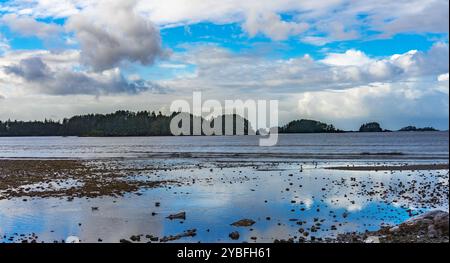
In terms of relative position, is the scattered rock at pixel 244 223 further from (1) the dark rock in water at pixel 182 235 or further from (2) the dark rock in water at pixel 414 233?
(2) the dark rock in water at pixel 414 233

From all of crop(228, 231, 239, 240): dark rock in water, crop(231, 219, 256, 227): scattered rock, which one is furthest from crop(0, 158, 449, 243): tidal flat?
crop(231, 219, 256, 227): scattered rock

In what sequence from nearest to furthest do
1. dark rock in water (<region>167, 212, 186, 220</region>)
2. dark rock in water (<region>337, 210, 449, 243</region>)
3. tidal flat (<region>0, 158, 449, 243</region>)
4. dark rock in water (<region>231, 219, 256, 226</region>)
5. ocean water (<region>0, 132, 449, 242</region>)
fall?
dark rock in water (<region>337, 210, 449, 243</region>)
tidal flat (<region>0, 158, 449, 243</region>)
ocean water (<region>0, 132, 449, 242</region>)
dark rock in water (<region>231, 219, 256, 226</region>)
dark rock in water (<region>167, 212, 186, 220</region>)

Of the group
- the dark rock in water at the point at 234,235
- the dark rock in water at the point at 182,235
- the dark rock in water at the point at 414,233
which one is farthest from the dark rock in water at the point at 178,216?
the dark rock in water at the point at 414,233

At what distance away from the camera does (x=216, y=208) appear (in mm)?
25844

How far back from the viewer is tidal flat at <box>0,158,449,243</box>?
19.5m

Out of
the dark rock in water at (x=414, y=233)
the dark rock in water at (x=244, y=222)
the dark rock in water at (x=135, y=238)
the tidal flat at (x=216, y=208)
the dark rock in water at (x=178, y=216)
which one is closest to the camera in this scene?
the dark rock in water at (x=414, y=233)

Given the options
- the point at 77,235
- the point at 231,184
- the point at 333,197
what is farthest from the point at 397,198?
the point at 77,235

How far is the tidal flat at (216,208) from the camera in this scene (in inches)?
767

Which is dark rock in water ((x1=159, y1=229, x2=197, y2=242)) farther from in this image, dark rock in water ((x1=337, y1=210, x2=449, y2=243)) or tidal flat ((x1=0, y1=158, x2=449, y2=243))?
dark rock in water ((x1=337, y1=210, x2=449, y2=243))

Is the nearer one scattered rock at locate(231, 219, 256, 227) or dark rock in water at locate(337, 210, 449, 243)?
dark rock in water at locate(337, 210, 449, 243)
